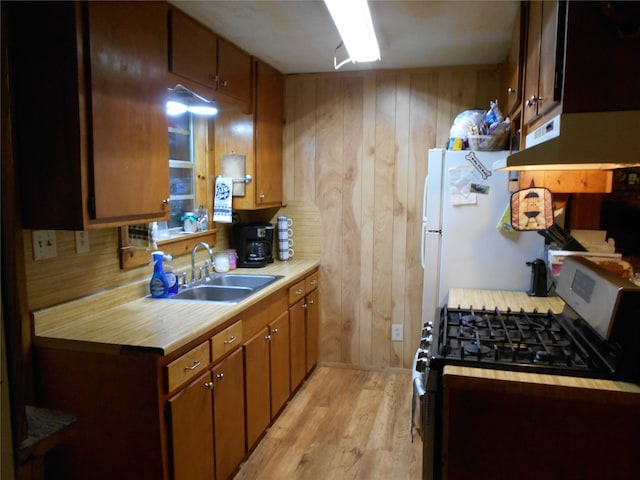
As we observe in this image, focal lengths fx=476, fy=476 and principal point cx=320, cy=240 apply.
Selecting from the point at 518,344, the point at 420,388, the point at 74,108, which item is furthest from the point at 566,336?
the point at 74,108

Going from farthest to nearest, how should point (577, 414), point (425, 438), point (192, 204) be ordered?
1. point (192, 204)
2. point (425, 438)
3. point (577, 414)

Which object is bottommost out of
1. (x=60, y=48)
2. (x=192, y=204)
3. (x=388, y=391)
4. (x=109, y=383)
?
(x=388, y=391)

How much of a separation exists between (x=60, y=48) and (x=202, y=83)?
0.92m

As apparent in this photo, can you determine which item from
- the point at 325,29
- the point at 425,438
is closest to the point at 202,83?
the point at 325,29

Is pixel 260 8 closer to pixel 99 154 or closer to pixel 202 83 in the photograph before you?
pixel 202 83

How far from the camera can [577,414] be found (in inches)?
56.2

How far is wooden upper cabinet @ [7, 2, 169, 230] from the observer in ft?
5.40

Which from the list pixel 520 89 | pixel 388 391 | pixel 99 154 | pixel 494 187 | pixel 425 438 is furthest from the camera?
pixel 388 391

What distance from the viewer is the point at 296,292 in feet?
10.4

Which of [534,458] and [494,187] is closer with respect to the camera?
[534,458]

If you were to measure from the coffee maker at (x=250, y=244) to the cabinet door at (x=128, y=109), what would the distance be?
3.99 ft

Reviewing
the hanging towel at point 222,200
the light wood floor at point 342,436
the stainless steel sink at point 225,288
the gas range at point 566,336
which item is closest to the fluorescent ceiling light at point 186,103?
the hanging towel at point 222,200

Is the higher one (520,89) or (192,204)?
(520,89)

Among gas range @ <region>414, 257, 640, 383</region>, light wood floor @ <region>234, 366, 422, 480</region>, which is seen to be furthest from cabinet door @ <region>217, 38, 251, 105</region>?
light wood floor @ <region>234, 366, 422, 480</region>
